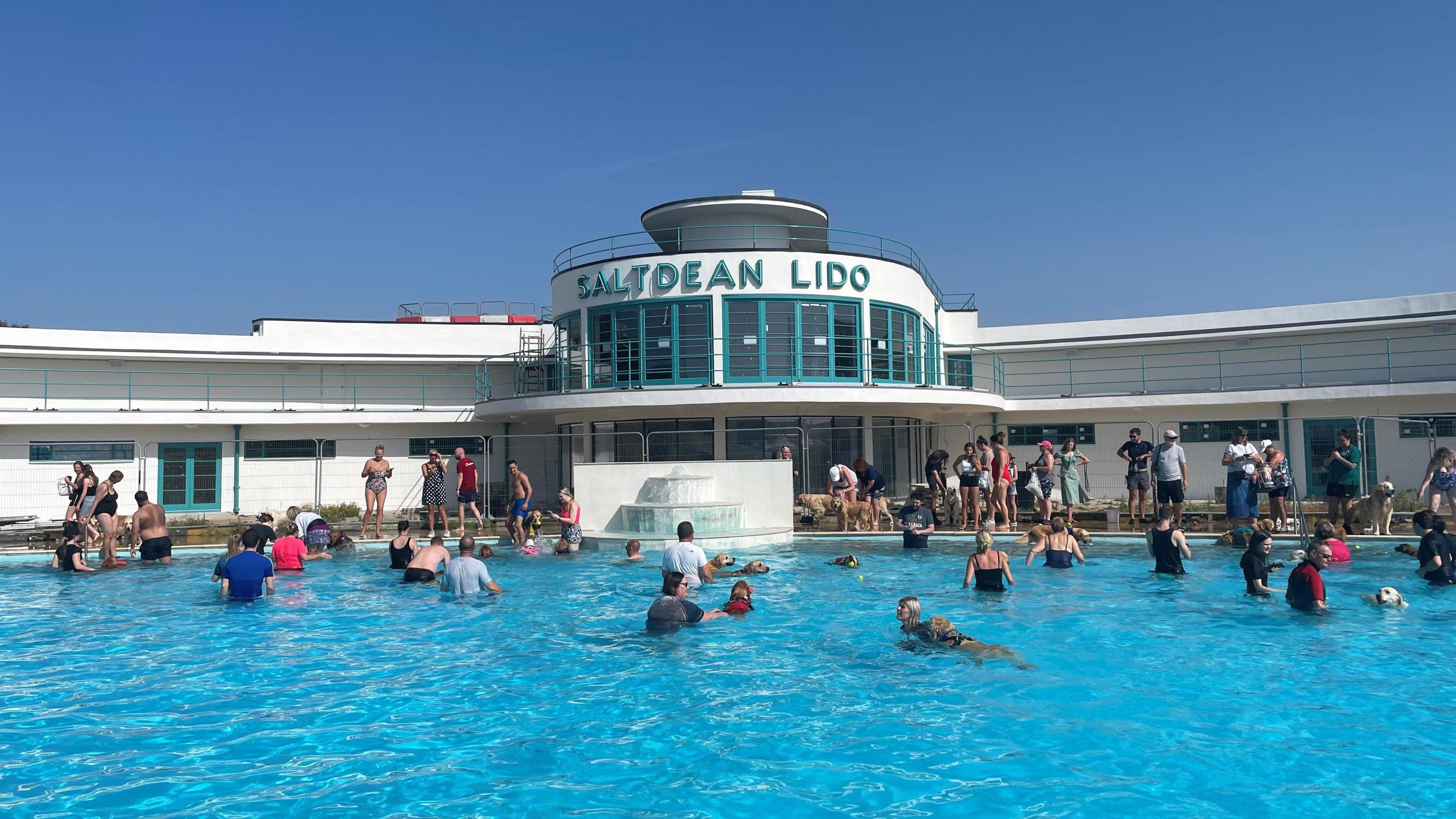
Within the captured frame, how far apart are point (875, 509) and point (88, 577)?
1469cm

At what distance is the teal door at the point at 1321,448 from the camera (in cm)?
2336

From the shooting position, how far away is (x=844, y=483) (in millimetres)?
19906

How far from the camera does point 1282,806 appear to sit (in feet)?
18.5

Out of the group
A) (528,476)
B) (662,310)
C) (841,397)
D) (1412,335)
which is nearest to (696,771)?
(841,397)

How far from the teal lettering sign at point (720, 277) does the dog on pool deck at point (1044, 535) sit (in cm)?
801

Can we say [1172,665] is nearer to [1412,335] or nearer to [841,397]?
[841,397]

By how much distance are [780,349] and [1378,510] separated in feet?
41.7

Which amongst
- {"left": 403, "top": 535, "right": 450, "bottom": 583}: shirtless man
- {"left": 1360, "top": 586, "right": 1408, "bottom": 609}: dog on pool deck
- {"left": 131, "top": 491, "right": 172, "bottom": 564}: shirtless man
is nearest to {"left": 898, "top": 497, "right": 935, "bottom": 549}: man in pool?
{"left": 1360, "top": 586, "right": 1408, "bottom": 609}: dog on pool deck

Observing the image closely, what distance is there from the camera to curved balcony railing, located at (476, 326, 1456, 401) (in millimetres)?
22750

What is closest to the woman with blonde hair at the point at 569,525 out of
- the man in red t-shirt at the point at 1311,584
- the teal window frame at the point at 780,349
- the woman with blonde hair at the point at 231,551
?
the woman with blonde hair at the point at 231,551

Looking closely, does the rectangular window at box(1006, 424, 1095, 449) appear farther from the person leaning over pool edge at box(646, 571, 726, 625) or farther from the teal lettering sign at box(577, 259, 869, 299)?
the person leaning over pool edge at box(646, 571, 726, 625)

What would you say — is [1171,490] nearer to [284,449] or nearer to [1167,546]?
[1167,546]

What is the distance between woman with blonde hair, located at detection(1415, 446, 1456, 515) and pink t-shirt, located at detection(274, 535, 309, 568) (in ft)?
60.6

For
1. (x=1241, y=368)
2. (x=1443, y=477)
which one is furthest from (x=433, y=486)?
(x=1241, y=368)
